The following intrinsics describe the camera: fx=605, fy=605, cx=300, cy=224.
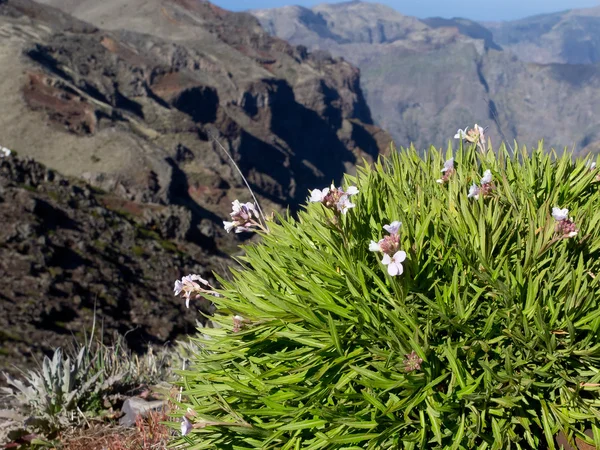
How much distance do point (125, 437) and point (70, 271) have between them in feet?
41.4

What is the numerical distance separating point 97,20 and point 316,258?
157 meters

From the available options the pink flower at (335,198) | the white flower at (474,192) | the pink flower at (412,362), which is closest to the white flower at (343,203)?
the pink flower at (335,198)

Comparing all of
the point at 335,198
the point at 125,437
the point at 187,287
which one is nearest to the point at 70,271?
the point at 125,437

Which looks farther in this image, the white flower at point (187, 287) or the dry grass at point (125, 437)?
the dry grass at point (125, 437)

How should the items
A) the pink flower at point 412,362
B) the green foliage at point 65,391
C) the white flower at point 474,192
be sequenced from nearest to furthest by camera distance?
the pink flower at point 412,362 → the white flower at point 474,192 → the green foliage at point 65,391

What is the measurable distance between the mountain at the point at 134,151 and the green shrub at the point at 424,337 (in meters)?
2.19

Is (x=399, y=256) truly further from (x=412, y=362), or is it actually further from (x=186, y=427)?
(x=186, y=427)

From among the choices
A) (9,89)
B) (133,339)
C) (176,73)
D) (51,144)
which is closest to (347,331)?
(133,339)

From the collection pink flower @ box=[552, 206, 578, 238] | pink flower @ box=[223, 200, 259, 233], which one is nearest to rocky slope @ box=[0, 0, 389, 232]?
pink flower @ box=[223, 200, 259, 233]

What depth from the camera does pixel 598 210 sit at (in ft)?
10.3

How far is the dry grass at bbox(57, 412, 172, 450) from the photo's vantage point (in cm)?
449

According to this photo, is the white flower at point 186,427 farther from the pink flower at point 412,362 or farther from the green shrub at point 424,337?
the pink flower at point 412,362

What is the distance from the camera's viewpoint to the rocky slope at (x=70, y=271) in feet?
44.0

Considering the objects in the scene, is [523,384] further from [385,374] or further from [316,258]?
[316,258]
